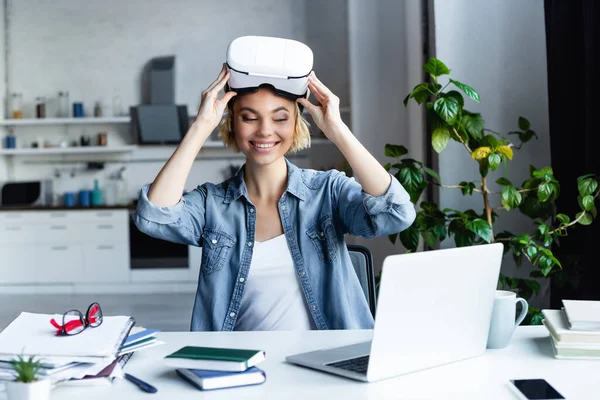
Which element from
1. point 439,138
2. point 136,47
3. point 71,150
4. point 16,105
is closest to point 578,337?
point 439,138

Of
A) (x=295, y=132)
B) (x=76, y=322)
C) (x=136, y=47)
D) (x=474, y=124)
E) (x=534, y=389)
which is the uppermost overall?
(x=136, y=47)

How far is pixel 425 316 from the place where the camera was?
50.9 inches

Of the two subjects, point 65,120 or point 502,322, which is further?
point 65,120

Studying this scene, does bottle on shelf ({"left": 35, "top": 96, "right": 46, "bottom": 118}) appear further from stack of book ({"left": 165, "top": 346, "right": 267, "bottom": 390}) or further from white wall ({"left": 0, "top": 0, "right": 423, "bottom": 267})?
stack of book ({"left": 165, "top": 346, "right": 267, "bottom": 390})

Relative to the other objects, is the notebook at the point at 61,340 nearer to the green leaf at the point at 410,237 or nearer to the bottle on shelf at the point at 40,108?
the green leaf at the point at 410,237

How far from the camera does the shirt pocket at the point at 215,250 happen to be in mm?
1969

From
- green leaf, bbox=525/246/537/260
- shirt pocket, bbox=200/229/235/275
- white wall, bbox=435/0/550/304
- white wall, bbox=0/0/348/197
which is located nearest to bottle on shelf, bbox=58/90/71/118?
white wall, bbox=0/0/348/197

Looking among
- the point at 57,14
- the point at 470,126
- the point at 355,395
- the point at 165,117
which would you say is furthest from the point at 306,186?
the point at 57,14

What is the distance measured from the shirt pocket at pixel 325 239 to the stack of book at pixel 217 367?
72 centimetres

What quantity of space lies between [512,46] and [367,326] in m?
2.24

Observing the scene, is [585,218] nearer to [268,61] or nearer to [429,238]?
[429,238]

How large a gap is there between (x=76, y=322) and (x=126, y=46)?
666 cm

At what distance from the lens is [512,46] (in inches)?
145

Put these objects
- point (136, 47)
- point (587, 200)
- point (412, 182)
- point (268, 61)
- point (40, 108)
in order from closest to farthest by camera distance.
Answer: point (268, 61)
point (587, 200)
point (412, 182)
point (40, 108)
point (136, 47)
